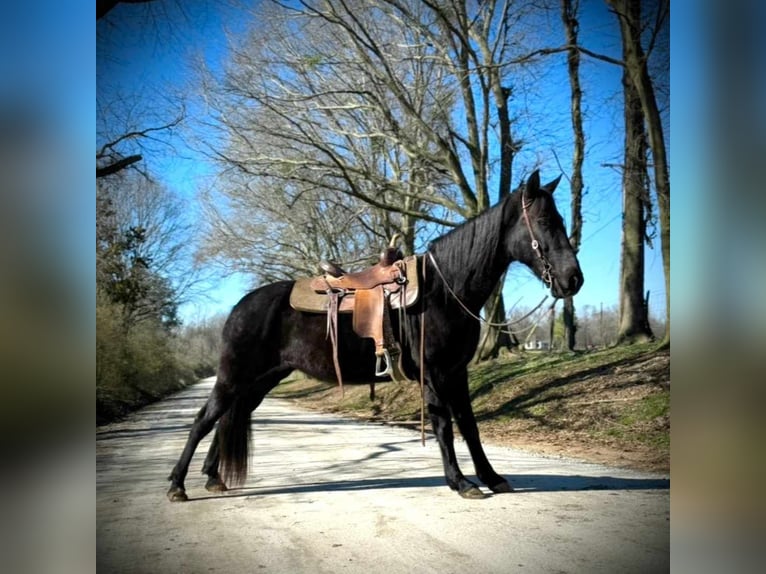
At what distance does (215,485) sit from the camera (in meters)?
3.30

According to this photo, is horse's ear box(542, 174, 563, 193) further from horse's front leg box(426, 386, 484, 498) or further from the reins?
horse's front leg box(426, 386, 484, 498)

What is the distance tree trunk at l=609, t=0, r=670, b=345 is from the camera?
329cm

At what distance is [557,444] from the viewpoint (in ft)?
12.3

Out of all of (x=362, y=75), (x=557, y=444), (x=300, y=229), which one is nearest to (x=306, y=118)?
(x=362, y=75)

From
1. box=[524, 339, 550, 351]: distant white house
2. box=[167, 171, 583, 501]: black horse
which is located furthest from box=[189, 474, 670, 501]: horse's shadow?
box=[524, 339, 550, 351]: distant white house

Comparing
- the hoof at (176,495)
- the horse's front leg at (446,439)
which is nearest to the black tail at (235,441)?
the hoof at (176,495)

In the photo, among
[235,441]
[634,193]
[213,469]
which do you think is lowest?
[213,469]

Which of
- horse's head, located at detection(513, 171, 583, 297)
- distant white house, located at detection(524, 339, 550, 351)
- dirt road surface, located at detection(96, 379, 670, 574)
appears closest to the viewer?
dirt road surface, located at detection(96, 379, 670, 574)

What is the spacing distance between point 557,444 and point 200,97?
324 centimetres

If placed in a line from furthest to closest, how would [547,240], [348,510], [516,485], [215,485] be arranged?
[516,485]
[215,485]
[547,240]
[348,510]

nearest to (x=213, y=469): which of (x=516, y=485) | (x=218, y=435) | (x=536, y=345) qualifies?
(x=218, y=435)

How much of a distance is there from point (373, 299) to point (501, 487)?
1376 mm

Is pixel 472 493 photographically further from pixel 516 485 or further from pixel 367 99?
pixel 367 99

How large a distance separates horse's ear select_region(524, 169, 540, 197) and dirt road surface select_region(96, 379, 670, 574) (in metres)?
1.74
